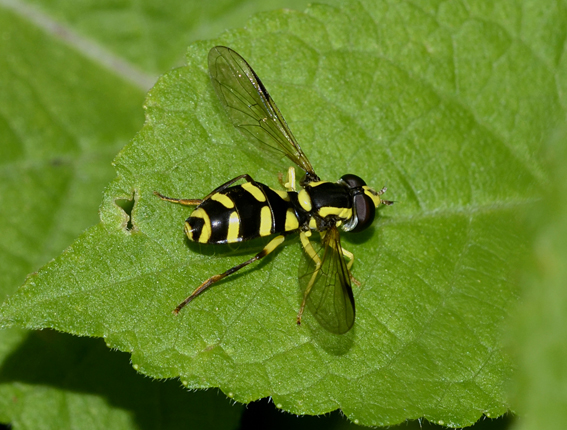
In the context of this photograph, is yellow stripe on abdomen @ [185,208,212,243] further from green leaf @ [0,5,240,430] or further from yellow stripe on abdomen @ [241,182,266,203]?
green leaf @ [0,5,240,430]

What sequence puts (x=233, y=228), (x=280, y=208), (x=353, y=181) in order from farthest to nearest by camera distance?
1. (x=353, y=181)
2. (x=280, y=208)
3. (x=233, y=228)

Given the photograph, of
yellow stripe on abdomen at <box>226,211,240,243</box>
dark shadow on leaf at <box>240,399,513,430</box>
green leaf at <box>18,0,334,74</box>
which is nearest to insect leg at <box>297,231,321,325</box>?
yellow stripe on abdomen at <box>226,211,240,243</box>

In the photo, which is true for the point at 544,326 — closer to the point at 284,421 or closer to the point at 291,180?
the point at 291,180

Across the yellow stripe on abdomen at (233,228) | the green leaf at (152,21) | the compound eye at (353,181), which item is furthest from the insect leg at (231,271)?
the green leaf at (152,21)

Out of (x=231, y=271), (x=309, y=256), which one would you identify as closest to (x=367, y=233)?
(x=309, y=256)

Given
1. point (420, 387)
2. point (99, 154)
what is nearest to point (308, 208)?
point (420, 387)

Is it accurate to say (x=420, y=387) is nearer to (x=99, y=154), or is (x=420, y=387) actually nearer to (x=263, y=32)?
(x=263, y=32)
